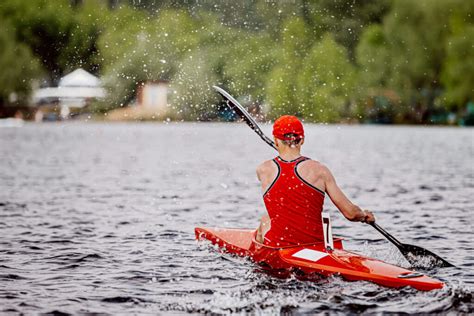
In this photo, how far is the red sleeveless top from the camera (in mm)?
11094

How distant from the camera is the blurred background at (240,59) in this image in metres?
83.1

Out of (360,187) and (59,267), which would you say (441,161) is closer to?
(360,187)

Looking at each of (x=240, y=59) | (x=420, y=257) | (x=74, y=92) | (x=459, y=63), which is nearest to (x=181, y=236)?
(x=420, y=257)

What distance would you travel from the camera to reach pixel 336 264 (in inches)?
428

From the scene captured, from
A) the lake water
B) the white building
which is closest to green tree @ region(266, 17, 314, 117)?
the white building

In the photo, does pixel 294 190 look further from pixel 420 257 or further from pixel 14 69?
pixel 14 69

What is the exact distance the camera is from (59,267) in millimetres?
12555

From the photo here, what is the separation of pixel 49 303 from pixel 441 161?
92.9 feet

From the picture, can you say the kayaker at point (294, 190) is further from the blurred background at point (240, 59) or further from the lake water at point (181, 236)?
the blurred background at point (240, 59)

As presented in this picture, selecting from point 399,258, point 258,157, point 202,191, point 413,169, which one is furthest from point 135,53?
point 399,258

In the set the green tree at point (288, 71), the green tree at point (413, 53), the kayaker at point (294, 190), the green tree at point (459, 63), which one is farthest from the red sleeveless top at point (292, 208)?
the green tree at point (288, 71)

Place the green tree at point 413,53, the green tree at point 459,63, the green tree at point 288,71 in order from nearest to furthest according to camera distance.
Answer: the green tree at point 459,63 < the green tree at point 413,53 < the green tree at point 288,71

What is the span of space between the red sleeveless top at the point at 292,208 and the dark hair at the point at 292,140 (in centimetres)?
20

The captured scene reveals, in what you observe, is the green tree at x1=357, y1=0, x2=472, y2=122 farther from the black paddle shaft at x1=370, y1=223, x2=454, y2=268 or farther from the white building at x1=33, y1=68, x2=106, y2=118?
the black paddle shaft at x1=370, y1=223, x2=454, y2=268
